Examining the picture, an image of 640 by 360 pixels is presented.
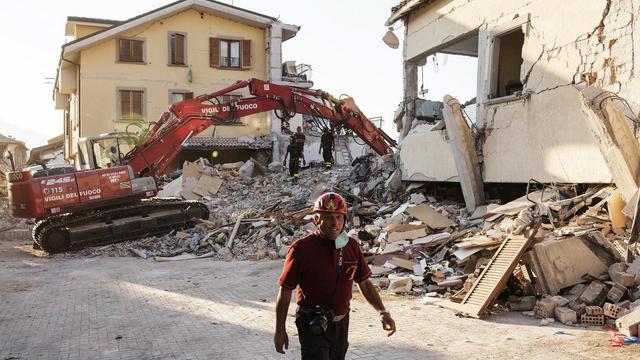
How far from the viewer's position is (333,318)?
3334mm

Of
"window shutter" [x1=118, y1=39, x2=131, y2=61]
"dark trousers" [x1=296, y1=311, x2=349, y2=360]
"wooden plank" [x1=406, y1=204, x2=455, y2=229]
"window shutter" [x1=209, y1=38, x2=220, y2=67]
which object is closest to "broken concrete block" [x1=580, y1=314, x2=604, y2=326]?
"dark trousers" [x1=296, y1=311, x2=349, y2=360]

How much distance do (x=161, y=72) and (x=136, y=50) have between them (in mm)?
1572

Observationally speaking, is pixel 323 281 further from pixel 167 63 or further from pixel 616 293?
pixel 167 63

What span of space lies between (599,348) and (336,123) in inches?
517

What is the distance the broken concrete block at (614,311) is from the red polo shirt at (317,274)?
3904 millimetres

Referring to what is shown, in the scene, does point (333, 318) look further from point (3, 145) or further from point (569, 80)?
point (3, 145)

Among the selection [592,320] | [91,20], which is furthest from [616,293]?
[91,20]

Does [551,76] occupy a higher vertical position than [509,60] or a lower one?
lower

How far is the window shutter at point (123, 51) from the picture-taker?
86.6 feet

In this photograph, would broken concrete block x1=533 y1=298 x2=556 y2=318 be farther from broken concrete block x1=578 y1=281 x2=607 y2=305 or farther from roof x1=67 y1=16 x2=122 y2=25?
roof x1=67 y1=16 x2=122 y2=25

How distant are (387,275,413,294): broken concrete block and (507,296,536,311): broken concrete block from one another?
Answer: 5.14 feet

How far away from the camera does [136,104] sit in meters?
26.8

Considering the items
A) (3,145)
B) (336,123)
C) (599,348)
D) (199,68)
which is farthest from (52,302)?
(3,145)

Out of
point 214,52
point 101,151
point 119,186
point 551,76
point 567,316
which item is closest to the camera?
point 567,316
